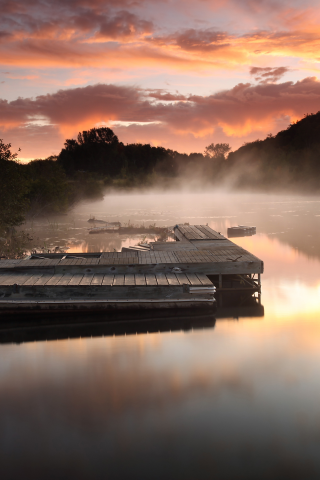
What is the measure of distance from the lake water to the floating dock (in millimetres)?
1293

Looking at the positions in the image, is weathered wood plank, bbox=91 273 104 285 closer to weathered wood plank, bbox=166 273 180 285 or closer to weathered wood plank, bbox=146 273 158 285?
weathered wood plank, bbox=146 273 158 285

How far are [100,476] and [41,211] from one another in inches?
1397

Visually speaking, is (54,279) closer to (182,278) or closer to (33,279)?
(33,279)

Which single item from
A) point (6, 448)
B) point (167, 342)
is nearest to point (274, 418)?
point (167, 342)

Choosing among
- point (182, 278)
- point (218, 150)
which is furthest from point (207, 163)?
point (182, 278)

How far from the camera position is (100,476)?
595cm

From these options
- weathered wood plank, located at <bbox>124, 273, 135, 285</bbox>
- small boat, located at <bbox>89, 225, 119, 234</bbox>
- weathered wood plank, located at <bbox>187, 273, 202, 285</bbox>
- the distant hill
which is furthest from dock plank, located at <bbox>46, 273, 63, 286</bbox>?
the distant hill

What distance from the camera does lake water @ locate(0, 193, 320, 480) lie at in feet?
20.5

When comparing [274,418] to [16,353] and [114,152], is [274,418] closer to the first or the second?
[16,353]

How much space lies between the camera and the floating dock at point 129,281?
11.8 meters

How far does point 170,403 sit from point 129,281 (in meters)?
5.16

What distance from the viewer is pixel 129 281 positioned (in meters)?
12.5

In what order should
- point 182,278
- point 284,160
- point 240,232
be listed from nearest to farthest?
point 182,278
point 240,232
point 284,160

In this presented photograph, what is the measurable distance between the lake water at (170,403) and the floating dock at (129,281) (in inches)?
50.9
